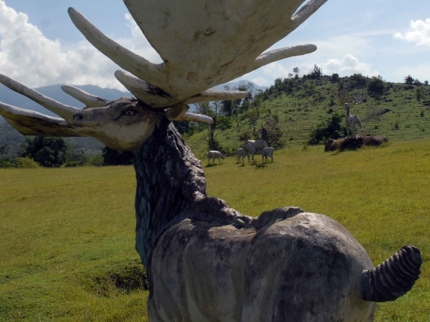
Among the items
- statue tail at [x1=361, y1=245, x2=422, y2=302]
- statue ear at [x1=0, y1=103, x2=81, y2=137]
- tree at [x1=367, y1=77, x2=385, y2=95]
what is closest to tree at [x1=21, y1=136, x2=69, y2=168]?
tree at [x1=367, y1=77, x2=385, y2=95]

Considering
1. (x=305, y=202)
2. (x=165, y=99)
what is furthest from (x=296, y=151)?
(x=165, y=99)

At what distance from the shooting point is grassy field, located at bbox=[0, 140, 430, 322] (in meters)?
5.17

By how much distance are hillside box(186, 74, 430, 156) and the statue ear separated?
88.0ft

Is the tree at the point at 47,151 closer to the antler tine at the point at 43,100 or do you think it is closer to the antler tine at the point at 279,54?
the antler tine at the point at 43,100

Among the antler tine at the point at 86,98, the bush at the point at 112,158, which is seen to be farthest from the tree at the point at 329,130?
the antler tine at the point at 86,98

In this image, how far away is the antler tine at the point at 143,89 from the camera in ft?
9.60

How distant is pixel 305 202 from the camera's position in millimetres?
9891

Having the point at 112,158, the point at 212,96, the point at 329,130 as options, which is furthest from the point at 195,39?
the point at 112,158

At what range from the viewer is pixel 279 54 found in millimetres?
3213

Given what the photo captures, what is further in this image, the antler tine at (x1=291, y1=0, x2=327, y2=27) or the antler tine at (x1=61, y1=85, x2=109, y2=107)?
the antler tine at (x1=61, y1=85, x2=109, y2=107)

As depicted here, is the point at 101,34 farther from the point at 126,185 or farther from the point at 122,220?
the point at 126,185

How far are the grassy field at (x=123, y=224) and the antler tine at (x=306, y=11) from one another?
2989mm

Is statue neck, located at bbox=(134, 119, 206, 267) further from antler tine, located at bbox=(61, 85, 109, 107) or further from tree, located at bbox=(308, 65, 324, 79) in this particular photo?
tree, located at bbox=(308, 65, 324, 79)

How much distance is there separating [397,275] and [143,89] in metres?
1.87
